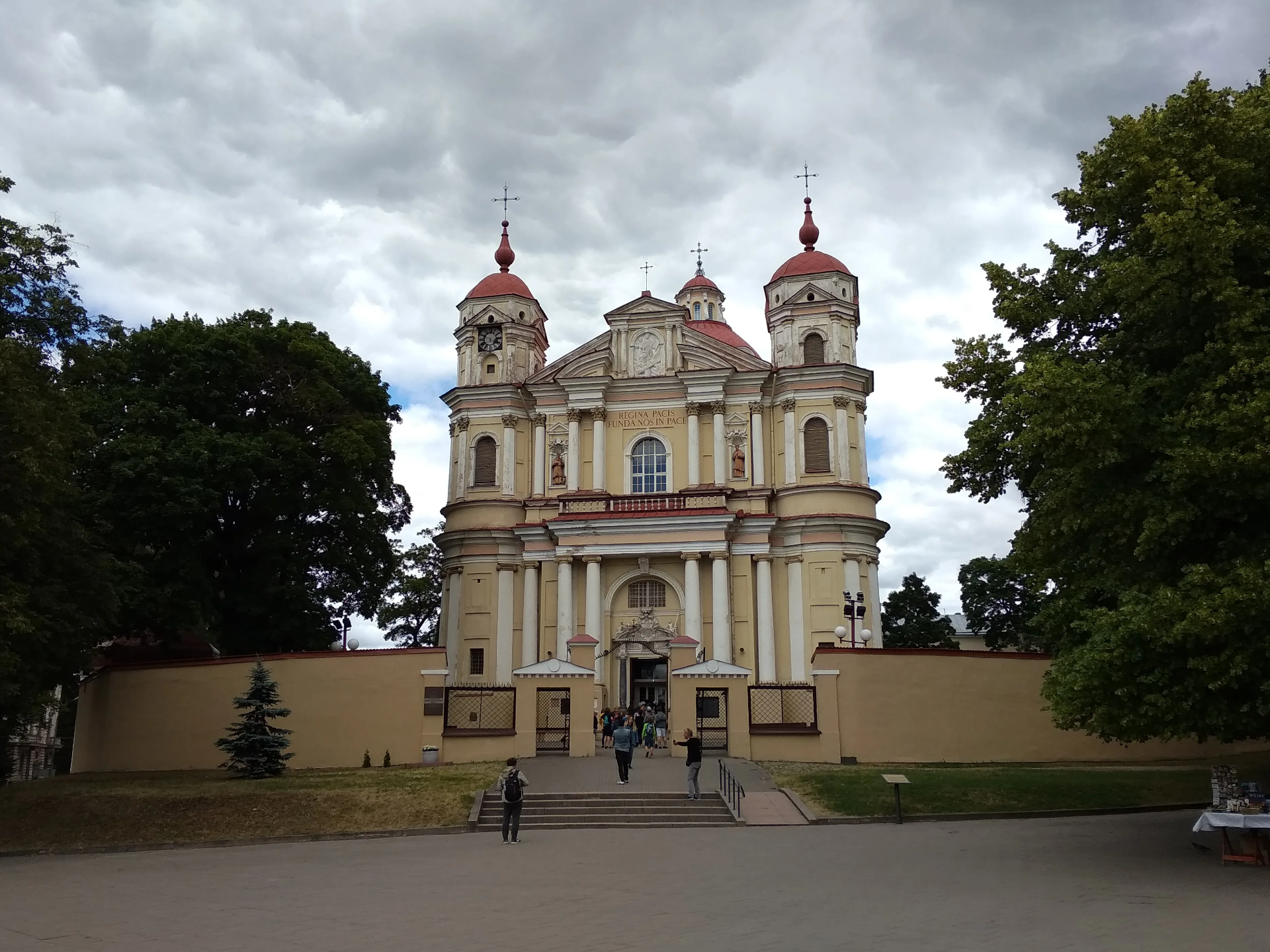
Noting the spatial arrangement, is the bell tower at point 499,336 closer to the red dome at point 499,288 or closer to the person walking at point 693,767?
the red dome at point 499,288

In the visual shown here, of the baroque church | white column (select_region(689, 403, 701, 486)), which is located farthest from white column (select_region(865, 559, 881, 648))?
white column (select_region(689, 403, 701, 486))

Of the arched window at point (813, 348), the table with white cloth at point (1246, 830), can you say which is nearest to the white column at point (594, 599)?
the arched window at point (813, 348)

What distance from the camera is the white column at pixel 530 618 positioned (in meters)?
39.9

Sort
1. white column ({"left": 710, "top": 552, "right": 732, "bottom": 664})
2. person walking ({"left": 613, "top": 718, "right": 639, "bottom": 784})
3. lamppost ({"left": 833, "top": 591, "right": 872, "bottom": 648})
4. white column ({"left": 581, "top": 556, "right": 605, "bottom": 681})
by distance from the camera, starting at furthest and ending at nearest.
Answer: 1. white column ({"left": 581, "top": 556, "right": 605, "bottom": 681})
2. white column ({"left": 710, "top": 552, "right": 732, "bottom": 664})
3. lamppost ({"left": 833, "top": 591, "right": 872, "bottom": 648})
4. person walking ({"left": 613, "top": 718, "right": 639, "bottom": 784})

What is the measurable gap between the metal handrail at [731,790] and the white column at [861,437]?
2048cm

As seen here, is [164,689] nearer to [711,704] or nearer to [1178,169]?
[711,704]

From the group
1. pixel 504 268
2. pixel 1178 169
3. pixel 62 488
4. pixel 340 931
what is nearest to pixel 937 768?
pixel 1178 169

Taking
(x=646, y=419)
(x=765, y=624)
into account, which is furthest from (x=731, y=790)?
(x=646, y=419)

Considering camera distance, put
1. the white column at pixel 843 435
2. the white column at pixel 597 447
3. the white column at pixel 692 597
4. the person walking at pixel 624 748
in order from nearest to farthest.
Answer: the person walking at pixel 624 748 → the white column at pixel 692 597 → the white column at pixel 843 435 → the white column at pixel 597 447

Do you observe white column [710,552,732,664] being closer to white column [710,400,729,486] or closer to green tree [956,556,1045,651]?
white column [710,400,729,486]

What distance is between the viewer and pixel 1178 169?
14258 mm

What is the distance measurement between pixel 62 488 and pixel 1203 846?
21.1 metres

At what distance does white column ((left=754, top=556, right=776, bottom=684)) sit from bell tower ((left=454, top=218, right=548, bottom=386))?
1271 centimetres

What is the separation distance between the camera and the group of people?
2997 cm
